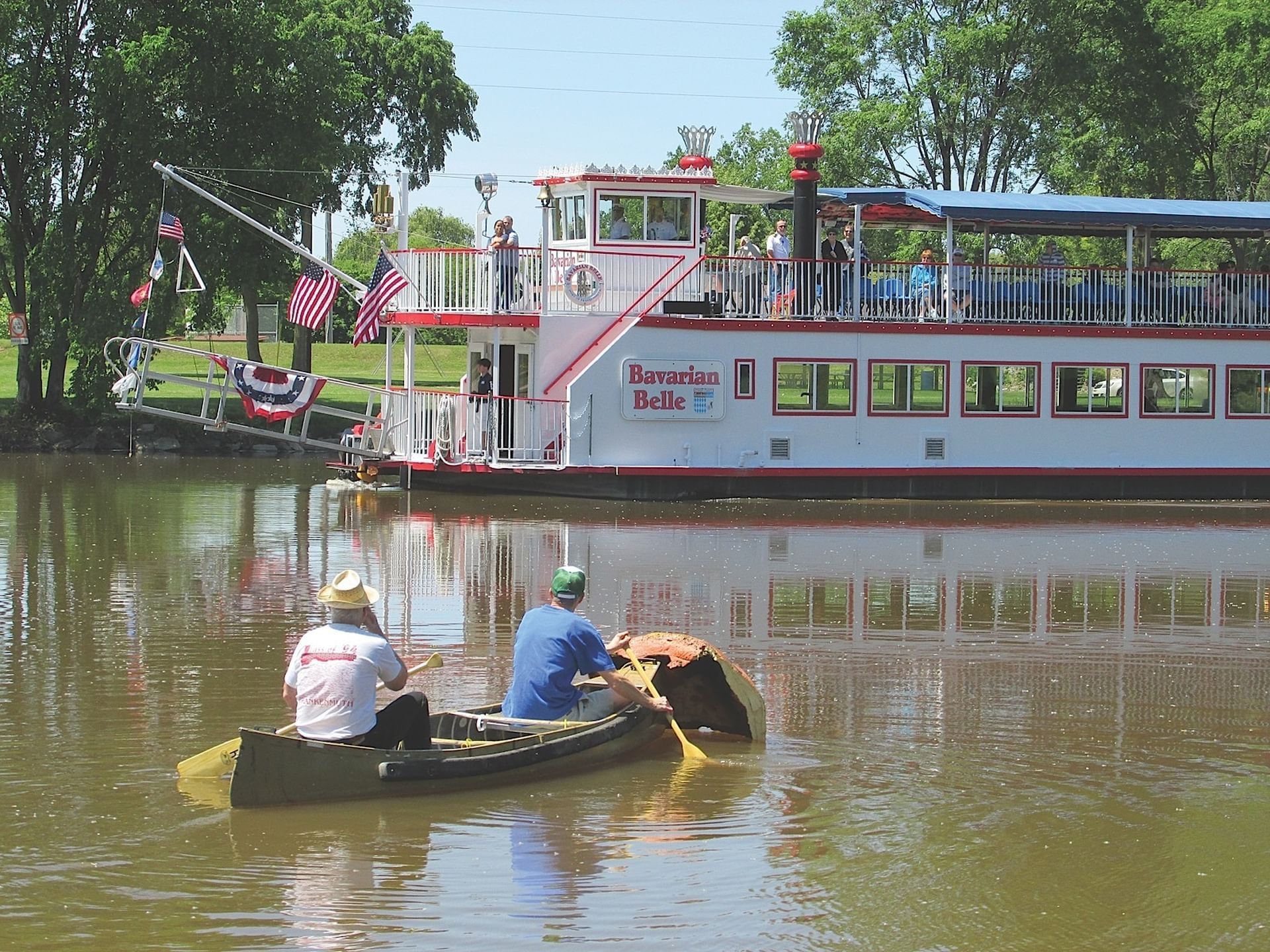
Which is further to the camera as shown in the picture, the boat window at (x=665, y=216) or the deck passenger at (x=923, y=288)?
the deck passenger at (x=923, y=288)

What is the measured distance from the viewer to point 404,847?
9.45 metres

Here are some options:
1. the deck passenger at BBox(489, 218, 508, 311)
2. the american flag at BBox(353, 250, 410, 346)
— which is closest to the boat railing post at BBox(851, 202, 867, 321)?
the deck passenger at BBox(489, 218, 508, 311)

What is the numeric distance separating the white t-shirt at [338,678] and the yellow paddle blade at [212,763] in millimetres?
580

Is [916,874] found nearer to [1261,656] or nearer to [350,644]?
[350,644]

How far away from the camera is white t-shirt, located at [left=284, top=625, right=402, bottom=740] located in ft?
32.8

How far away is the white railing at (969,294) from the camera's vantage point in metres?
29.6

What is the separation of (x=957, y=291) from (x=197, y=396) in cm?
2583

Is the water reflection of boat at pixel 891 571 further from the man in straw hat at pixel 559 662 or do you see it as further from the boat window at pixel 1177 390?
the man in straw hat at pixel 559 662

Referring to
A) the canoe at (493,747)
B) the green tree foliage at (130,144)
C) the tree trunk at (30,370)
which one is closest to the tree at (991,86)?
the green tree foliage at (130,144)

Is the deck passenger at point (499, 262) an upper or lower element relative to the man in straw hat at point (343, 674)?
upper

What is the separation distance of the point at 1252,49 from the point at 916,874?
42311 mm

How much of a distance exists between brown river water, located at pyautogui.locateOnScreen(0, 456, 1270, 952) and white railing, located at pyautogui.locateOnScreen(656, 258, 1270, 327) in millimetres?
8095

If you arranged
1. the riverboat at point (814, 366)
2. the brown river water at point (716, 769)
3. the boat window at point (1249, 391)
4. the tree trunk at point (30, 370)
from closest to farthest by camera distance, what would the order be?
the brown river water at point (716, 769) < the riverboat at point (814, 366) < the boat window at point (1249, 391) < the tree trunk at point (30, 370)

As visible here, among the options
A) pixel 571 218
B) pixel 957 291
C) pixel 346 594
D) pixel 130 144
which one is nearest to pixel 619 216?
pixel 571 218
